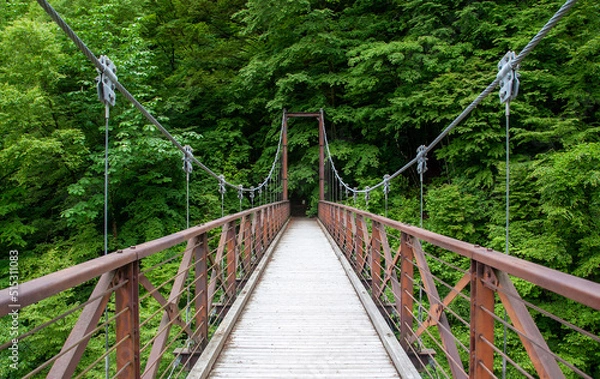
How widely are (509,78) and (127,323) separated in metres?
1.80

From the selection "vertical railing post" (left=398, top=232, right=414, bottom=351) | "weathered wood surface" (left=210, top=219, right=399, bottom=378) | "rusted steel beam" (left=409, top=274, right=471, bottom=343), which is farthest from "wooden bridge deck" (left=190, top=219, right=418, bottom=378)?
"rusted steel beam" (left=409, top=274, right=471, bottom=343)

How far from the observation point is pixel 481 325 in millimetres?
1333

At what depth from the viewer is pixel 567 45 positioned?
674 cm

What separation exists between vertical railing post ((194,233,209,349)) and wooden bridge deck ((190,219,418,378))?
0.18 metres

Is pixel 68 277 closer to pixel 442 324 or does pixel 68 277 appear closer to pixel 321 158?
pixel 442 324

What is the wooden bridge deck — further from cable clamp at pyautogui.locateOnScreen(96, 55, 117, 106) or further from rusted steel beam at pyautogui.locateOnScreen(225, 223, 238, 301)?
cable clamp at pyautogui.locateOnScreen(96, 55, 117, 106)

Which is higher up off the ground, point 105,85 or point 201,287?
point 105,85

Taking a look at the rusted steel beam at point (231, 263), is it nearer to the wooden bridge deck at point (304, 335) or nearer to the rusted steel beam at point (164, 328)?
the wooden bridge deck at point (304, 335)

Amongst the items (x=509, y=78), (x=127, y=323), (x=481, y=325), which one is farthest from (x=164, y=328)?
(x=509, y=78)

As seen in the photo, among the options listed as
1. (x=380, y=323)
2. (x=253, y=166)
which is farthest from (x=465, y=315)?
(x=253, y=166)

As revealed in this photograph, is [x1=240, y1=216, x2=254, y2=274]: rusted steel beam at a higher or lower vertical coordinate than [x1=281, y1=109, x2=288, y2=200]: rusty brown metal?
lower

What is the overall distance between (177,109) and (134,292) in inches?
446

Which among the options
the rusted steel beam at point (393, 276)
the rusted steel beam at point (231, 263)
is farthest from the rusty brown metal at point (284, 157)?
the rusted steel beam at point (393, 276)

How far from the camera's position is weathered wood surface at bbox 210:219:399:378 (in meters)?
2.10
